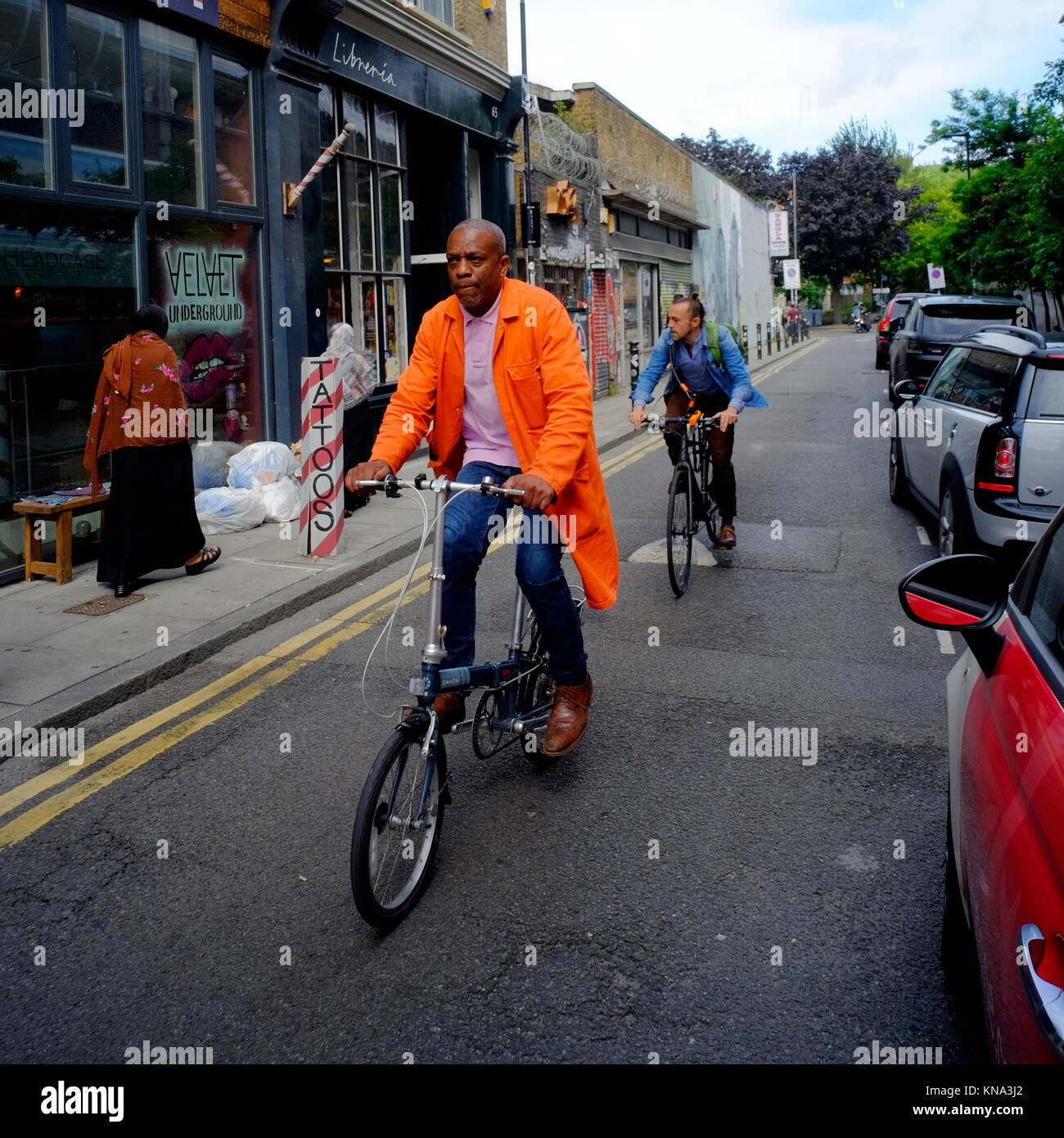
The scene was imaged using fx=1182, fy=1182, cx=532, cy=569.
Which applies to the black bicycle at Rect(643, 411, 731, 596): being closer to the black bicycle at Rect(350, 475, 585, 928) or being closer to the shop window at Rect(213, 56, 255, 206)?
the black bicycle at Rect(350, 475, 585, 928)

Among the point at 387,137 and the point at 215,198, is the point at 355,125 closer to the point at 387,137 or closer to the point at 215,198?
the point at 387,137

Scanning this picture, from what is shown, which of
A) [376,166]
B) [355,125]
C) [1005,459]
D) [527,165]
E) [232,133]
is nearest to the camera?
[1005,459]

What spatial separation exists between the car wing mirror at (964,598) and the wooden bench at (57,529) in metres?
6.73

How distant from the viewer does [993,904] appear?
7.31ft

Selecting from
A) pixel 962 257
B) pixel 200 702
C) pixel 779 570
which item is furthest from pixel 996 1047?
pixel 962 257

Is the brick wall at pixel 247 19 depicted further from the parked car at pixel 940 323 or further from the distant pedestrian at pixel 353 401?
the parked car at pixel 940 323

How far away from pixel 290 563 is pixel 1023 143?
24.8 meters

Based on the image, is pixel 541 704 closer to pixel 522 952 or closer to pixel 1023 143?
pixel 522 952

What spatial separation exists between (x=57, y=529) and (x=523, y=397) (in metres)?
5.02

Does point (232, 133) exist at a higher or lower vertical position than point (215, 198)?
higher

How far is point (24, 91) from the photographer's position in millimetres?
8531

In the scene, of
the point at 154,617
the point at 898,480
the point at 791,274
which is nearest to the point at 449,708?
the point at 154,617

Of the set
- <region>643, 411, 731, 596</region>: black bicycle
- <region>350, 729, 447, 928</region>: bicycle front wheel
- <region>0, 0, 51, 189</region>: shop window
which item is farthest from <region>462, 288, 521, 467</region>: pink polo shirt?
<region>0, 0, 51, 189</region>: shop window
